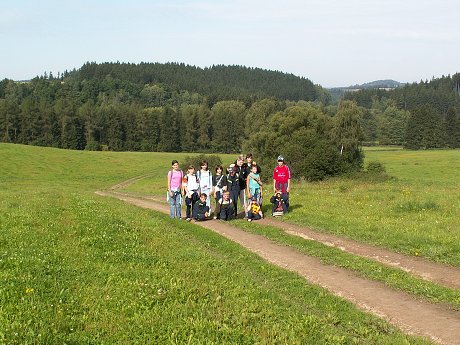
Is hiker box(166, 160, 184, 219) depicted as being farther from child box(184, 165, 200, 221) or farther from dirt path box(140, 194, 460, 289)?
dirt path box(140, 194, 460, 289)

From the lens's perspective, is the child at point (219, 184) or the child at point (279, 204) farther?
the child at point (279, 204)

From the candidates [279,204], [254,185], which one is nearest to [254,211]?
[254,185]

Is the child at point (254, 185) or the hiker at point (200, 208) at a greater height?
the child at point (254, 185)

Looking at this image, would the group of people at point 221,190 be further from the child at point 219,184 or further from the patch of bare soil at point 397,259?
the patch of bare soil at point 397,259

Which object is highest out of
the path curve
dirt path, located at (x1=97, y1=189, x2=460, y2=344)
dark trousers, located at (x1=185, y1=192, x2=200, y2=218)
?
dark trousers, located at (x1=185, y1=192, x2=200, y2=218)

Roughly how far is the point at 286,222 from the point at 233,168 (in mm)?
3805

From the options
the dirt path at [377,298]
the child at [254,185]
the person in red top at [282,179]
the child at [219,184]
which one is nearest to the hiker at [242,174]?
the child at [254,185]

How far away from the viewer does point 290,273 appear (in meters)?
11.9

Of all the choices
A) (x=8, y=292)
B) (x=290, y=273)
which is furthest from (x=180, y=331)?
(x=290, y=273)

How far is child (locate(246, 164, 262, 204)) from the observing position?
21.7 m

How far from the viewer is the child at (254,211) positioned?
70.2 feet

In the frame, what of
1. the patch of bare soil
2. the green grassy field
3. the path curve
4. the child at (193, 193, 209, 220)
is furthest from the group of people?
the green grassy field

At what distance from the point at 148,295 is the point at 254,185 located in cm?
1378

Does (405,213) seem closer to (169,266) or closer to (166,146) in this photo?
(169,266)
